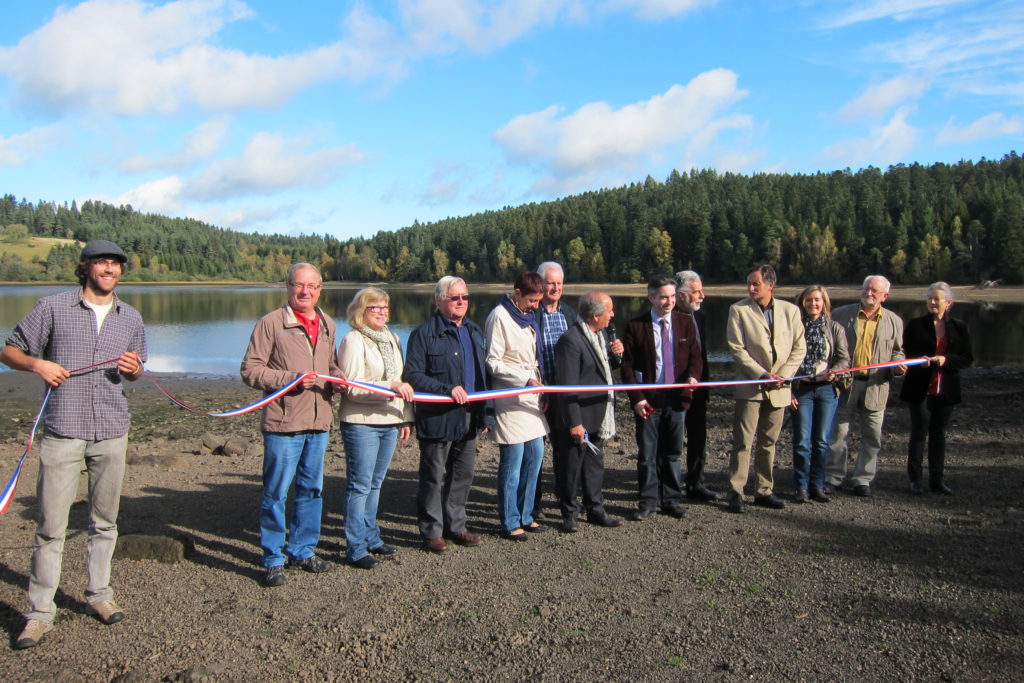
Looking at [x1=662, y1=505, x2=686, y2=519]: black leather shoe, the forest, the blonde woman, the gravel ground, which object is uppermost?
the forest

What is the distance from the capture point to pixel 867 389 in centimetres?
707

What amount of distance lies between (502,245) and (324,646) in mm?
123292

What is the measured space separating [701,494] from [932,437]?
2.47 meters

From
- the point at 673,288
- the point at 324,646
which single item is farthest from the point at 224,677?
the point at 673,288

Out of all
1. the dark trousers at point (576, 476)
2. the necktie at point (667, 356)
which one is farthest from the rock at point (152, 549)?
the necktie at point (667, 356)

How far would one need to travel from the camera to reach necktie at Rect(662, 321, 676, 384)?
20.9ft

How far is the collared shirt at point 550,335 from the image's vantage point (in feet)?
20.2

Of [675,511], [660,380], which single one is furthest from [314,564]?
[660,380]

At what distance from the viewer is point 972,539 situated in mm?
5727

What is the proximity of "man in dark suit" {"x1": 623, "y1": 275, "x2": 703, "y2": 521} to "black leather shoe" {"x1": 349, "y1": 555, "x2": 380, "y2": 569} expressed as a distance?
2.40 m

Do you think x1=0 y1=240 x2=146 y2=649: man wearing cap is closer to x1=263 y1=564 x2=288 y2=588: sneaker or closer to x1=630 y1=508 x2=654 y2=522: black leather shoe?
x1=263 y1=564 x2=288 y2=588: sneaker

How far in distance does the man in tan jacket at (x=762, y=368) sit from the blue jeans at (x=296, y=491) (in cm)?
375

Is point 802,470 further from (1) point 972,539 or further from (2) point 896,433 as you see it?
(2) point 896,433

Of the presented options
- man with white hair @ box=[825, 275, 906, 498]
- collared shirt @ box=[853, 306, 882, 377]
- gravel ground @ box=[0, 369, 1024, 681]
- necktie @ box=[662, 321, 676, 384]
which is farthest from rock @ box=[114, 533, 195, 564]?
collared shirt @ box=[853, 306, 882, 377]
